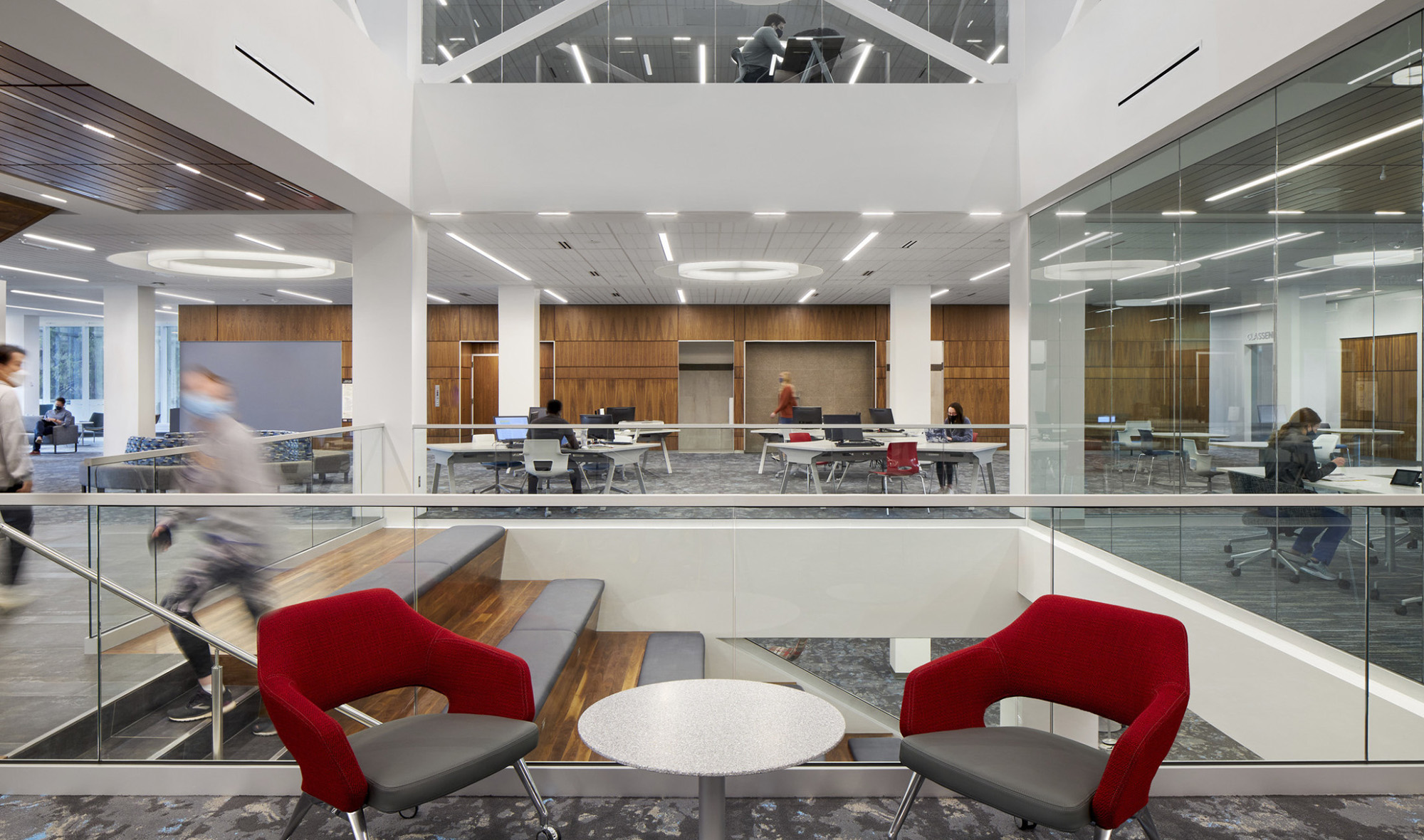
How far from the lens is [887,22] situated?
802 centimetres

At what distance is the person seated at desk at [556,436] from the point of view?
8.16 meters

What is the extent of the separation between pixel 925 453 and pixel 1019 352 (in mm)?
1497

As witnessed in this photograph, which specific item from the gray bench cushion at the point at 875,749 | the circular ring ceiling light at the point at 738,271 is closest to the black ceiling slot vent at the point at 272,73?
the gray bench cushion at the point at 875,749

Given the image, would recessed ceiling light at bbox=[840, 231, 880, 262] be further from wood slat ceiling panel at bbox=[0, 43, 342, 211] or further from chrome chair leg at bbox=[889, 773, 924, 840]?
chrome chair leg at bbox=[889, 773, 924, 840]

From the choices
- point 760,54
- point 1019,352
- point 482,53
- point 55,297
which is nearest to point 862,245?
A: point 1019,352

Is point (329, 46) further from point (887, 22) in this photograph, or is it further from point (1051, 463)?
point (1051, 463)

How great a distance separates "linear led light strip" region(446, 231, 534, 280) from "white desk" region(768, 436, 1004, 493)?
4979mm

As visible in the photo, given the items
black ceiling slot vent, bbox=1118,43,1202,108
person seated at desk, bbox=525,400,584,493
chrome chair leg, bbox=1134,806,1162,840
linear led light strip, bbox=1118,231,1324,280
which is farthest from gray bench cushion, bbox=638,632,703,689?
person seated at desk, bbox=525,400,584,493

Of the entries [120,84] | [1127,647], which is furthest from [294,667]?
[120,84]

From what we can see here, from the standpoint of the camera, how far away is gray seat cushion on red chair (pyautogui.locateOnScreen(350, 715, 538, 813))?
208cm

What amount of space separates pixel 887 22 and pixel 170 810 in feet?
28.8

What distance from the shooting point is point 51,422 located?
1666 centimetres

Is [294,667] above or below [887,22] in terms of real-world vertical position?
below

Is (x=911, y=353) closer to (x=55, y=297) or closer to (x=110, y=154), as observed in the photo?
(x=110, y=154)
